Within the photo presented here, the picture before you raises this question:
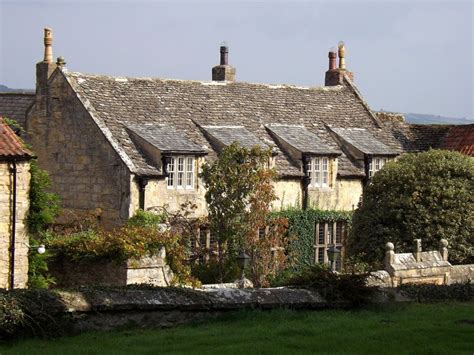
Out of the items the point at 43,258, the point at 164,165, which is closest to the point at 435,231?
the point at 164,165

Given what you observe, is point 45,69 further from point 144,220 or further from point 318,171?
point 318,171

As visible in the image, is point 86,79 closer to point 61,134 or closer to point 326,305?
point 61,134

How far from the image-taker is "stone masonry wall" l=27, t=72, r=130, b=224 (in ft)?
116

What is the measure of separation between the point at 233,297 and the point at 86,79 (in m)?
24.9

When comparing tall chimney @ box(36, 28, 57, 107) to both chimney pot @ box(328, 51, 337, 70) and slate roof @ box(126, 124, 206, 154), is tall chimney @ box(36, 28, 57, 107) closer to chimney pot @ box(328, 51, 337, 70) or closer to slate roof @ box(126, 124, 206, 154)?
slate roof @ box(126, 124, 206, 154)

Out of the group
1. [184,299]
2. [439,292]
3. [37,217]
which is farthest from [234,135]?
[184,299]

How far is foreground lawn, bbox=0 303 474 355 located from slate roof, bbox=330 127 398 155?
27900 millimetres

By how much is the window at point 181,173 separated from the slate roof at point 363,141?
8.76 meters

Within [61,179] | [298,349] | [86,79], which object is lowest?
[298,349]

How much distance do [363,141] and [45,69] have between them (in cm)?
1388

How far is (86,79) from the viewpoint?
38281mm

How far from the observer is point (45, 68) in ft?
125

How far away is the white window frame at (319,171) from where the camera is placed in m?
40.4

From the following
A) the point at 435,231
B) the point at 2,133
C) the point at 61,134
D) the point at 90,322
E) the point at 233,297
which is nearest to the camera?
the point at 90,322
